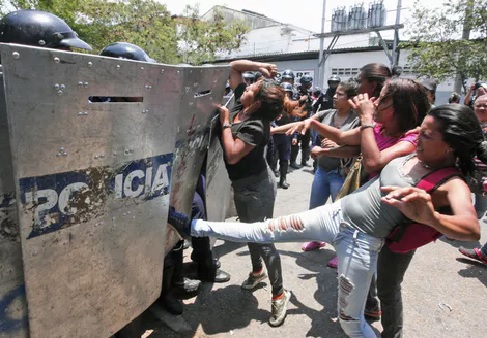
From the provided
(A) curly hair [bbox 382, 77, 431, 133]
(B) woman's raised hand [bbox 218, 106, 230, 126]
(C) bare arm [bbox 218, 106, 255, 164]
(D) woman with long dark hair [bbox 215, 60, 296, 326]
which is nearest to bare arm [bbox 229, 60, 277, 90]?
(D) woman with long dark hair [bbox 215, 60, 296, 326]

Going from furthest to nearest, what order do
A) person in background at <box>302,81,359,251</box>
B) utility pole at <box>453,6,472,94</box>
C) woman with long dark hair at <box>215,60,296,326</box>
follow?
utility pole at <box>453,6,472,94</box> → person in background at <box>302,81,359,251</box> → woman with long dark hair at <box>215,60,296,326</box>

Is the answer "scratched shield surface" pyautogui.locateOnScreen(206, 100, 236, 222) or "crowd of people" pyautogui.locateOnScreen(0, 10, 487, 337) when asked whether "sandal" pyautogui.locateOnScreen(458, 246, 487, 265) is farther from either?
"scratched shield surface" pyautogui.locateOnScreen(206, 100, 236, 222)

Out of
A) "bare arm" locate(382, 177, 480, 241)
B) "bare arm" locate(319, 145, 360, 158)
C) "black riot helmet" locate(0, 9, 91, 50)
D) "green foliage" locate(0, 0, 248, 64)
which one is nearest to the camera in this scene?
"bare arm" locate(382, 177, 480, 241)

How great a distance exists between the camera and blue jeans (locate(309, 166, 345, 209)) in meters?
3.49

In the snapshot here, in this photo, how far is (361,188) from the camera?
2.08 meters

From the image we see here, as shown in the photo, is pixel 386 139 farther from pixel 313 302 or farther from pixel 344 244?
pixel 313 302

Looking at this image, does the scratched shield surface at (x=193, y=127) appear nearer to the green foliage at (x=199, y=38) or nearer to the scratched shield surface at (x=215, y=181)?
the scratched shield surface at (x=215, y=181)

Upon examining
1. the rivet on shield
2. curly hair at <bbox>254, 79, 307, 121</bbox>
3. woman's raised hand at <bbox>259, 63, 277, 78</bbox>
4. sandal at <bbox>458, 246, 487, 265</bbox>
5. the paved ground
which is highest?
woman's raised hand at <bbox>259, 63, 277, 78</bbox>

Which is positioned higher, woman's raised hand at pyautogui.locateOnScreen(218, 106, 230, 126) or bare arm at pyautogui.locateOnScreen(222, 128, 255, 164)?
woman's raised hand at pyautogui.locateOnScreen(218, 106, 230, 126)

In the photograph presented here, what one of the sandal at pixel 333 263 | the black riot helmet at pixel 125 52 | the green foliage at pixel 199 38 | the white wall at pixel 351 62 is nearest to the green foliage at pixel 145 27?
the green foliage at pixel 199 38

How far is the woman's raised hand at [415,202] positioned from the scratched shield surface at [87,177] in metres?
1.11

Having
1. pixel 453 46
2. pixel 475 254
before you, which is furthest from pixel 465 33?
pixel 475 254

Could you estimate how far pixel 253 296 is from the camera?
306cm

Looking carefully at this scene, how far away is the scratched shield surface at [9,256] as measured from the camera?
1260mm
